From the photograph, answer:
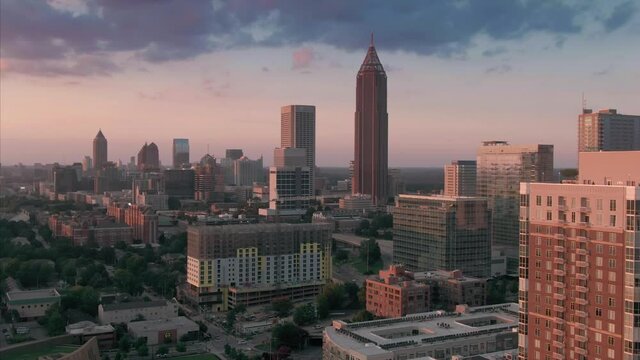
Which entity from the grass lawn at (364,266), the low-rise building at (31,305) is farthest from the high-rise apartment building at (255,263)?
the grass lawn at (364,266)

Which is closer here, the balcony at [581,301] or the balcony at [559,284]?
the balcony at [581,301]

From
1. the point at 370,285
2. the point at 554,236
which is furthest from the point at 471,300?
the point at 554,236

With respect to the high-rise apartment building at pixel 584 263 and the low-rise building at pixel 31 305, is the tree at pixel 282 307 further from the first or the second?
the high-rise apartment building at pixel 584 263

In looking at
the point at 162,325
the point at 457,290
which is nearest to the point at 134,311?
the point at 162,325

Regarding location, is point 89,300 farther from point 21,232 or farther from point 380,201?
point 380,201

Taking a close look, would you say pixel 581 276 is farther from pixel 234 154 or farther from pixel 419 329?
pixel 234 154

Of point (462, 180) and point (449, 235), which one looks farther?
point (462, 180)

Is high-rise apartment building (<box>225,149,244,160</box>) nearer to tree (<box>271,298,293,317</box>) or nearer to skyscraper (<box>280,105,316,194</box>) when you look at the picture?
skyscraper (<box>280,105,316,194</box>)
